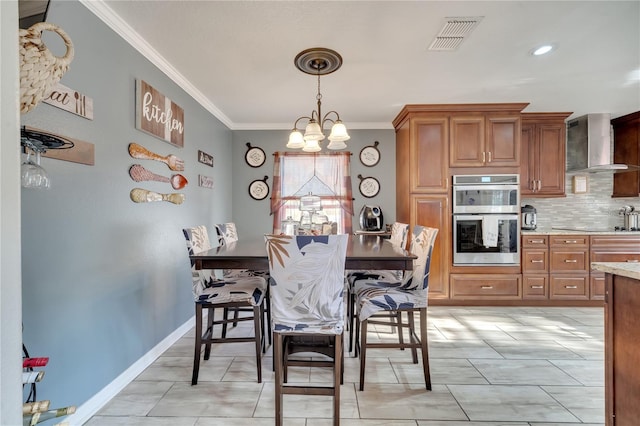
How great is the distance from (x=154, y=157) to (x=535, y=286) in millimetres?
4242

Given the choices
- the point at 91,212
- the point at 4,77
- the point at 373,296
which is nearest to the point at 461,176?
the point at 373,296

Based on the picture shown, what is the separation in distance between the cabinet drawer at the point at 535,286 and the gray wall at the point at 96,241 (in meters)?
3.84

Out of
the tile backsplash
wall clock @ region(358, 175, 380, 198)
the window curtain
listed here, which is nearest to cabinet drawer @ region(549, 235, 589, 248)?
the tile backsplash

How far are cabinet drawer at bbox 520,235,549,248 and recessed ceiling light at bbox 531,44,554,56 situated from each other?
2088 millimetres

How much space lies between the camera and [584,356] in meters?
2.34

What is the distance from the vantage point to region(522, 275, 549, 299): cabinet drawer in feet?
11.7

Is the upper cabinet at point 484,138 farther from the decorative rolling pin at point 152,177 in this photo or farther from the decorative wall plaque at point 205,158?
the decorative rolling pin at point 152,177

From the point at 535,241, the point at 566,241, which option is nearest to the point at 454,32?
the point at 535,241

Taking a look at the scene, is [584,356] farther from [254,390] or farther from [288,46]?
[288,46]

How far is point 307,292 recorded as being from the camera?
1.52 m

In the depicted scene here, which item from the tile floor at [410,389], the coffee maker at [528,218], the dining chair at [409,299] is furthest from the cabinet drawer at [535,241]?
the dining chair at [409,299]

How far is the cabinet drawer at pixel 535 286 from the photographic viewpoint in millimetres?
3553

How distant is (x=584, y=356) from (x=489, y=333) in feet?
2.17

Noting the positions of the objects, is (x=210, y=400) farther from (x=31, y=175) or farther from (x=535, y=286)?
(x=535, y=286)
